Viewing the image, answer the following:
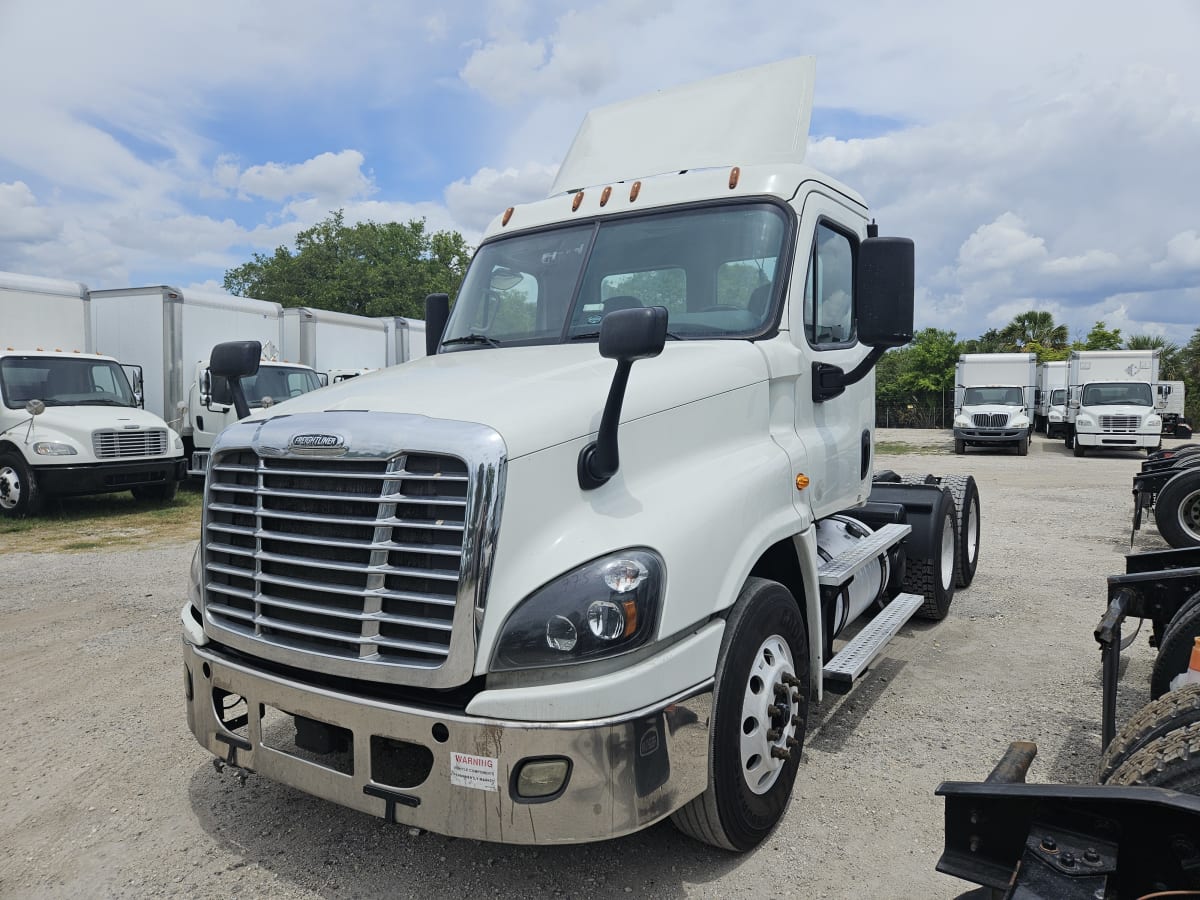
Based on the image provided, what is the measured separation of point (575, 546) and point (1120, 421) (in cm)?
2551

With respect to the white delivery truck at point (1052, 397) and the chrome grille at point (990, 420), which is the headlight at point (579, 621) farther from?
the white delivery truck at point (1052, 397)

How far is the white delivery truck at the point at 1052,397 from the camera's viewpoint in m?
30.3

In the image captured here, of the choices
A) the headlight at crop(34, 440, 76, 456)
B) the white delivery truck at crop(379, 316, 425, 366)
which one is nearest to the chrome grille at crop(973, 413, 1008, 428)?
the white delivery truck at crop(379, 316, 425, 366)

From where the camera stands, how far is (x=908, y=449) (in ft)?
90.5

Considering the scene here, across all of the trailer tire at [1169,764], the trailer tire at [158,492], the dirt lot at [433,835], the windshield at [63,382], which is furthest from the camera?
the trailer tire at [158,492]

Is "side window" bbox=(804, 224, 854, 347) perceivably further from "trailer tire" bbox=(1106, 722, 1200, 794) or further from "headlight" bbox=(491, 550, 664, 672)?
"trailer tire" bbox=(1106, 722, 1200, 794)

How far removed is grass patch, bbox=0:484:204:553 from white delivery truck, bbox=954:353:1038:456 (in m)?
21.2

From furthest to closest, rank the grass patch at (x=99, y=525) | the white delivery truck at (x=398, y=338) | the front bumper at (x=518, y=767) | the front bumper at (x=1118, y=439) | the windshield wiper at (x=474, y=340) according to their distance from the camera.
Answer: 1. the front bumper at (x=1118, y=439)
2. the white delivery truck at (x=398, y=338)
3. the grass patch at (x=99, y=525)
4. the windshield wiper at (x=474, y=340)
5. the front bumper at (x=518, y=767)

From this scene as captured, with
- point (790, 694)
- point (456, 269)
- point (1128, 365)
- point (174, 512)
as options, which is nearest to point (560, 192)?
point (790, 694)

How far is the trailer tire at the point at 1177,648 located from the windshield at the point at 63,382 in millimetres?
13904

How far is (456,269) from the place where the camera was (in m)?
46.8

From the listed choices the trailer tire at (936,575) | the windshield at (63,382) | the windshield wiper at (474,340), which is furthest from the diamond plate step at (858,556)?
the windshield at (63,382)

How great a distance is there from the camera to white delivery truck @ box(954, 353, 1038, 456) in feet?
80.9

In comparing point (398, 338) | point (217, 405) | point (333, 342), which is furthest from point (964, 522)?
point (398, 338)
